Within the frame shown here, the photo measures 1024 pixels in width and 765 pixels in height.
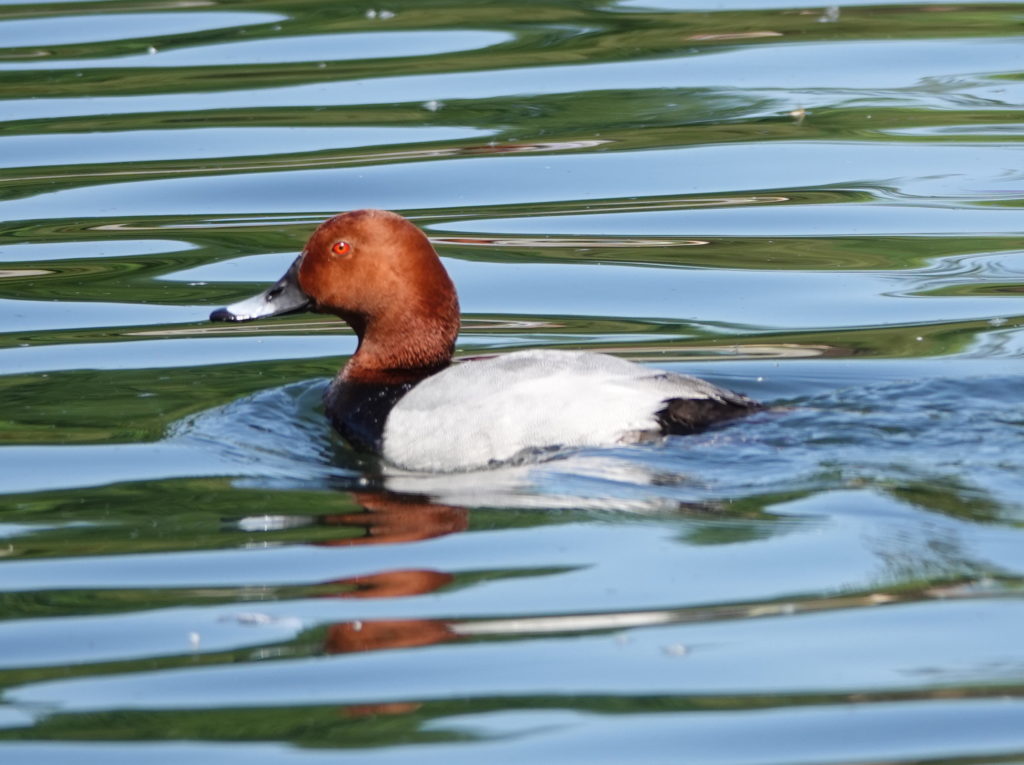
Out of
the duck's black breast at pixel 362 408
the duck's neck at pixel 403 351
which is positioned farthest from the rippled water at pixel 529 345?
the duck's neck at pixel 403 351

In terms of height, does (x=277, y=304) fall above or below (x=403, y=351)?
above

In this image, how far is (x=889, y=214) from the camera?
8.72m

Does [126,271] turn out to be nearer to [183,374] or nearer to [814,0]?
[183,374]

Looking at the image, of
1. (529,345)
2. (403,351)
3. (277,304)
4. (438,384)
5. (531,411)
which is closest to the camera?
(531,411)

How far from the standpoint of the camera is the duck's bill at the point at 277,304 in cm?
659

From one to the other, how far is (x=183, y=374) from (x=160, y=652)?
2867 millimetres

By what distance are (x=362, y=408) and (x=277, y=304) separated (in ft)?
2.19

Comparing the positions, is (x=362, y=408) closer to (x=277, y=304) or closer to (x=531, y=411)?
(x=277, y=304)

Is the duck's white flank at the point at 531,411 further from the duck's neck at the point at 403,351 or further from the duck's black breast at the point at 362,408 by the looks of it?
the duck's neck at the point at 403,351

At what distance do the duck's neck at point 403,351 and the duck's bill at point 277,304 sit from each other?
308mm

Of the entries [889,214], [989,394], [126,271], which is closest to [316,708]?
[989,394]

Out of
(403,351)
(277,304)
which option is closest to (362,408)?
(403,351)

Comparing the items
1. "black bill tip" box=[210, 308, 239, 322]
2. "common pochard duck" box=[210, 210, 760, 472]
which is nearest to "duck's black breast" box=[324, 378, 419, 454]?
"common pochard duck" box=[210, 210, 760, 472]

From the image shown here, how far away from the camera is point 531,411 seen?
223 inches
